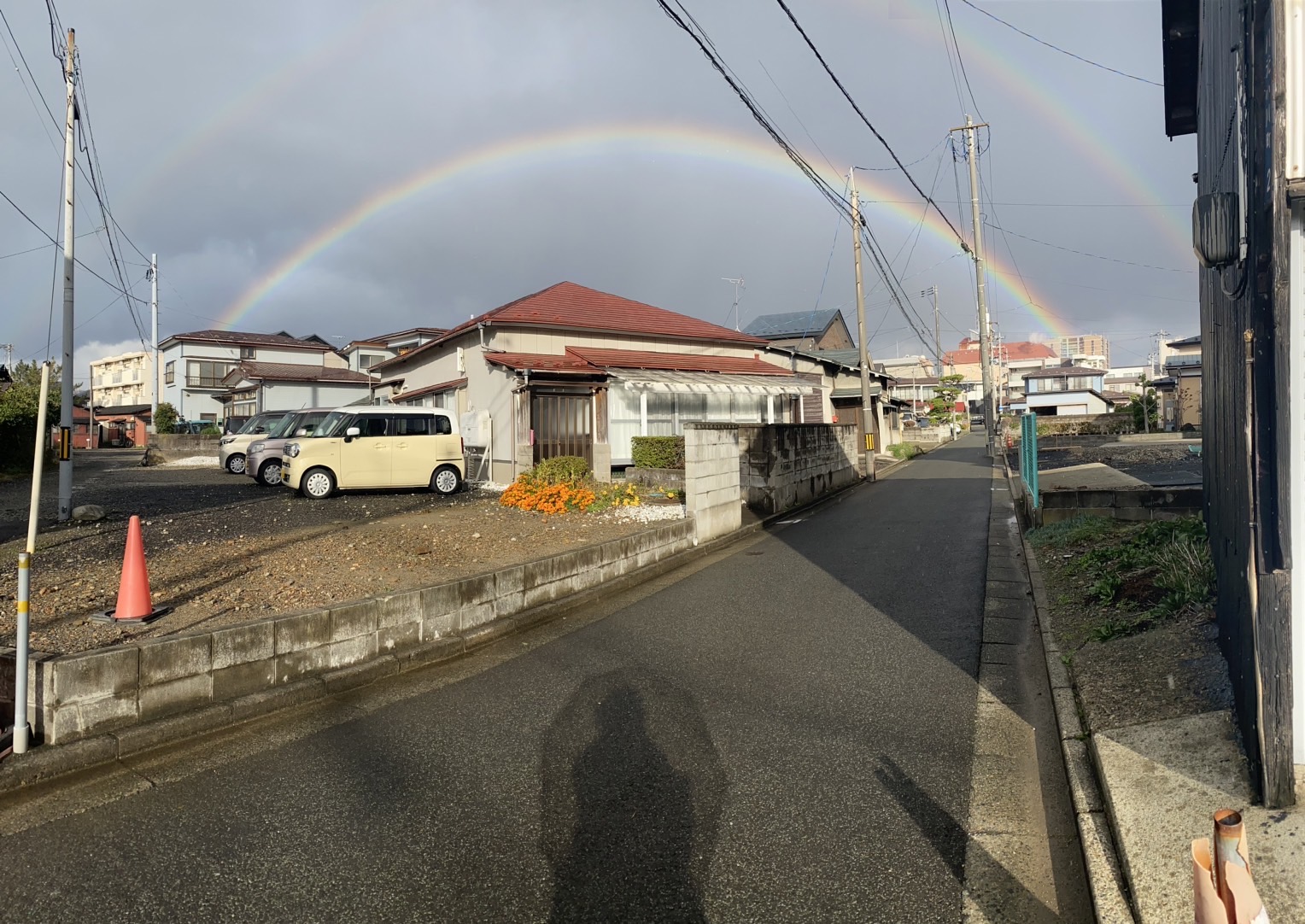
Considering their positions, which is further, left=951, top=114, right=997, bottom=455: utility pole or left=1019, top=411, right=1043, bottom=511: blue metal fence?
left=951, top=114, right=997, bottom=455: utility pole

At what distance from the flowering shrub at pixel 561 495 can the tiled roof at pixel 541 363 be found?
3.99m

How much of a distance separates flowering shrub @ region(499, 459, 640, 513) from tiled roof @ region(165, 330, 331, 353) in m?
39.7

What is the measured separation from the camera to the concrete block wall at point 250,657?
4.22 metres

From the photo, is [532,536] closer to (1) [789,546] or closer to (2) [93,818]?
(1) [789,546]

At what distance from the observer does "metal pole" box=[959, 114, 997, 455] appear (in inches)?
1253

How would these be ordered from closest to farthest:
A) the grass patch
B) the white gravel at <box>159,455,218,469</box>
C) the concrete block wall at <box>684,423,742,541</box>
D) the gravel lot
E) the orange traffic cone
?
the orange traffic cone, the grass patch, the gravel lot, the concrete block wall at <box>684,423,742,541</box>, the white gravel at <box>159,455,218,469</box>

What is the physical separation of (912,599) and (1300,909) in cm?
531

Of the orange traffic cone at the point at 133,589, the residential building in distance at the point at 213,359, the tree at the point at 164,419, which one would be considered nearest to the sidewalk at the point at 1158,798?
the orange traffic cone at the point at 133,589

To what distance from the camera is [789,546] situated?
37.1 feet

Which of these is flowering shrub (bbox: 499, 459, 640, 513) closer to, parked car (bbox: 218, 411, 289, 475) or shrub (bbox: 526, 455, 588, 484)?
shrub (bbox: 526, 455, 588, 484)

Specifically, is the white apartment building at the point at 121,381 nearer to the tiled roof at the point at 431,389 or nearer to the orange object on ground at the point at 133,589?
the tiled roof at the point at 431,389

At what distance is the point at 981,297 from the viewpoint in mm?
32906

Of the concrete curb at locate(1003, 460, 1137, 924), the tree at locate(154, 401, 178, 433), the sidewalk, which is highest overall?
the tree at locate(154, 401, 178, 433)

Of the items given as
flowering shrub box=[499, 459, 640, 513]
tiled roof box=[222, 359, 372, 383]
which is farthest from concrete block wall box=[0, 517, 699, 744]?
tiled roof box=[222, 359, 372, 383]
